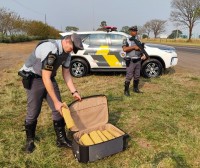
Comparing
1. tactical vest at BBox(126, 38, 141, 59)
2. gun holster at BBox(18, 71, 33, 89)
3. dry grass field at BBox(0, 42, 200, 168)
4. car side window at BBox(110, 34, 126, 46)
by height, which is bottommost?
dry grass field at BBox(0, 42, 200, 168)

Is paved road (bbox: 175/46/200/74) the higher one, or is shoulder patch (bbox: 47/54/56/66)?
shoulder patch (bbox: 47/54/56/66)

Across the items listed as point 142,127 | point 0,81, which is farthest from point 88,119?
point 0,81

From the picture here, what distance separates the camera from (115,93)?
6.67 meters

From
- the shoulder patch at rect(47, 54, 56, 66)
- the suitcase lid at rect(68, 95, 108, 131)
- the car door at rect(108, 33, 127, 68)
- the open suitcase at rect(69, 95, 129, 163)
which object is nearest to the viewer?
the shoulder patch at rect(47, 54, 56, 66)

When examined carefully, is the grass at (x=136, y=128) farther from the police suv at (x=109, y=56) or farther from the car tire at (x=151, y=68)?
the police suv at (x=109, y=56)

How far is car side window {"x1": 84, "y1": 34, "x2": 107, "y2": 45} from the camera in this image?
28.8ft

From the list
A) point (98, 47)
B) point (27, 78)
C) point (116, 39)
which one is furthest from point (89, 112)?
point (116, 39)

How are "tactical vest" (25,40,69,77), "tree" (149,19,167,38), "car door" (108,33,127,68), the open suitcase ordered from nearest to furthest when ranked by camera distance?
"tactical vest" (25,40,69,77), the open suitcase, "car door" (108,33,127,68), "tree" (149,19,167,38)

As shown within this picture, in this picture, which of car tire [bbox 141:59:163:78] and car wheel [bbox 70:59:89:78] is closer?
car tire [bbox 141:59:163:78]

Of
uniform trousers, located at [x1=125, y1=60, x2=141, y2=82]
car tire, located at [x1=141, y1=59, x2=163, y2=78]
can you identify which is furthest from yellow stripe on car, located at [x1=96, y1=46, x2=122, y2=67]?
uniform trousers, located at [x1=125, y1=60, x2=141, y2=82]

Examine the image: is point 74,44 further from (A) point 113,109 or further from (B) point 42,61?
(A) point 113,109

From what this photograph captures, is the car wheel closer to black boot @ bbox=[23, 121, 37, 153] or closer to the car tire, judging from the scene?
the car tire

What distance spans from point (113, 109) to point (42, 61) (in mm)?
2557

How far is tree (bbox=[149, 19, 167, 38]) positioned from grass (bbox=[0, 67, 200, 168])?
8619 cm
